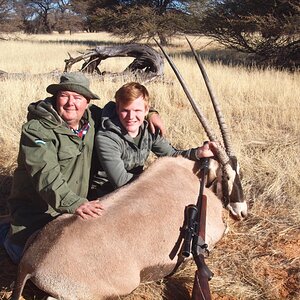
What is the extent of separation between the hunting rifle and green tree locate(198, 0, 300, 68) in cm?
1048

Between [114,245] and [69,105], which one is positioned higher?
[69,105]

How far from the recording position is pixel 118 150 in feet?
10.3

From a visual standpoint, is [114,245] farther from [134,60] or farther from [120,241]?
[134,60]

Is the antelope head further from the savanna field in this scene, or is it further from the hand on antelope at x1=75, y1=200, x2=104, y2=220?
Answer: the hand on antelope at x1=75, y1=200, x2=104, y2=220

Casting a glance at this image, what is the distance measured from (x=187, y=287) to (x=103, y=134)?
1201 mm

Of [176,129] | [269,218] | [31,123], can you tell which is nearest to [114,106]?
[31,123]

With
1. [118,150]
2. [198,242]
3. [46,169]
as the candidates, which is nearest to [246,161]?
[118,150]

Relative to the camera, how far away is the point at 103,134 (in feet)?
10.2

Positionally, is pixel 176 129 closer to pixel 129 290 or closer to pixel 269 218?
pixel 269 218

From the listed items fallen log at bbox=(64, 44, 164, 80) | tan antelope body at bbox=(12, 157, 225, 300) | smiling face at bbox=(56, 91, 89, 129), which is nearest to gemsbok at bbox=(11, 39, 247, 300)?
tan antelope body at bbox=(12, 157, 225, 300)

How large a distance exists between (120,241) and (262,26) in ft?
41.4

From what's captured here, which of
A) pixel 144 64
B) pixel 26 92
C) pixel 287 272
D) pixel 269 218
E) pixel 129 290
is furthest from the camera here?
pixel 144 64

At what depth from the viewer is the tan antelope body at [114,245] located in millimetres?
2322

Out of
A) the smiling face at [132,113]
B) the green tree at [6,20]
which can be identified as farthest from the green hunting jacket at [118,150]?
the green tree at [6,20]
